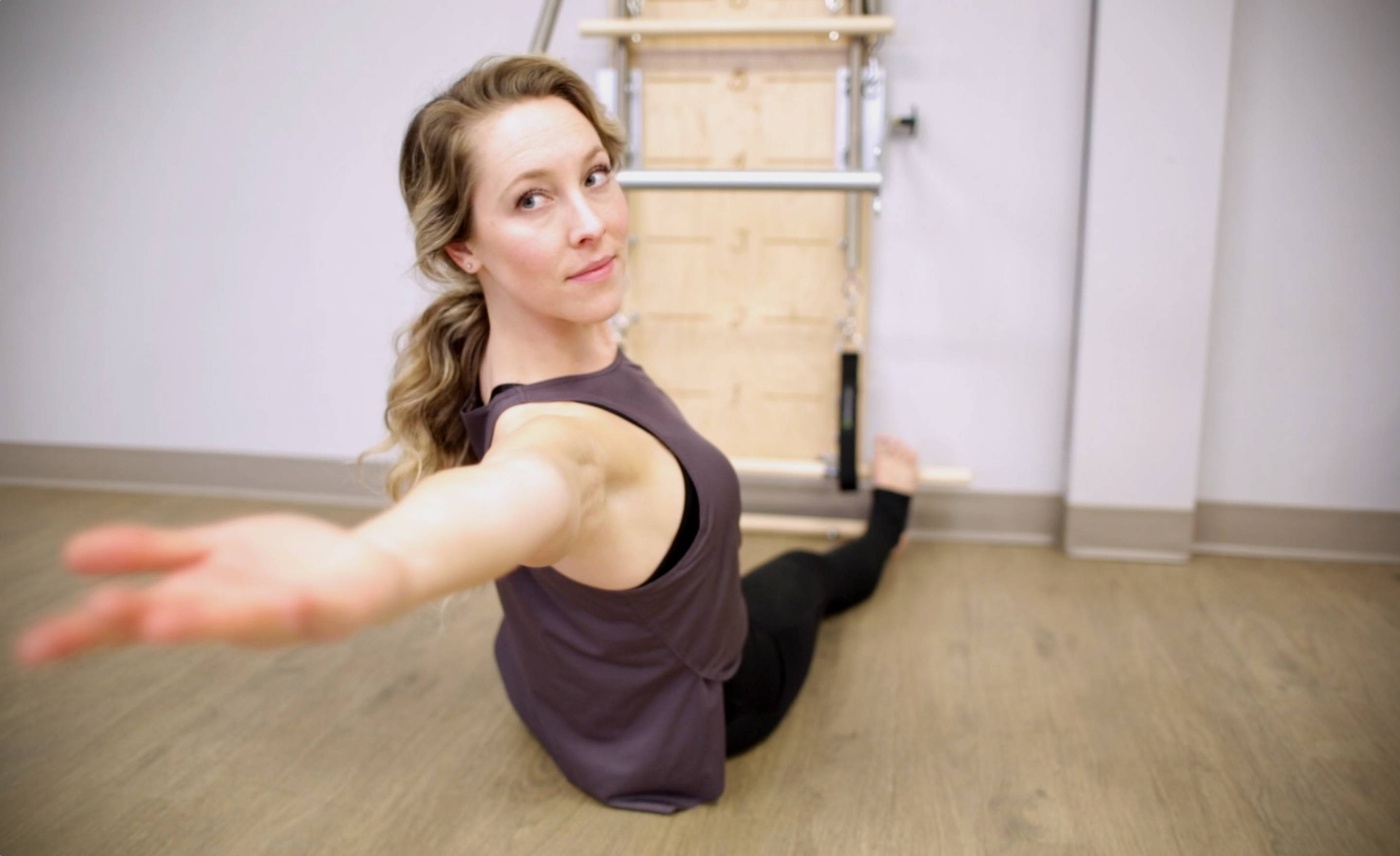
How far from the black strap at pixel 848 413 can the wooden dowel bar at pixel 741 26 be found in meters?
0.73

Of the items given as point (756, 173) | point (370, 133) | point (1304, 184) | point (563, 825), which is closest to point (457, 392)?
point (563, 825)

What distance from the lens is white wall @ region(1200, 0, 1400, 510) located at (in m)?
2.28

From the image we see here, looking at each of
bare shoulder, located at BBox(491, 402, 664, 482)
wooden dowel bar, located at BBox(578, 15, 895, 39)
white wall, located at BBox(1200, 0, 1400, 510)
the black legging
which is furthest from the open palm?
white wall, located at BBox(1200, 0, 1400, 510)

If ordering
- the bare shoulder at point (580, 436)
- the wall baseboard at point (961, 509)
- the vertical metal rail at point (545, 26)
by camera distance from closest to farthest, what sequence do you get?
1. the bare shoulder at point (580, 436)
2. the vertical metal rail at point (545, 26)
3. the wall baseboard at point (961, 509)

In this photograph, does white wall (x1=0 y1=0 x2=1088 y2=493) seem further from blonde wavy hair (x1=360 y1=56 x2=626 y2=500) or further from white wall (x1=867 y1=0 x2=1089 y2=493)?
blonde wavy hair (x1=360 y1=56 x2=626 y2=500)

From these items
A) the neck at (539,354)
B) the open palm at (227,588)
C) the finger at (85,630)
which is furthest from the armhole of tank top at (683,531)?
the finger at (85,630)

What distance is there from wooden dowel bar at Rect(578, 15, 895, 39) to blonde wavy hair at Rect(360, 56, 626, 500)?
1.03 m

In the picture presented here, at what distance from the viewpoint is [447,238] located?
1225 millimetres

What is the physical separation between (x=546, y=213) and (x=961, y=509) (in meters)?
1.76

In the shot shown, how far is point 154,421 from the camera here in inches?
119

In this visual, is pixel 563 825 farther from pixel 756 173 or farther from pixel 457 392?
pixel 756 173

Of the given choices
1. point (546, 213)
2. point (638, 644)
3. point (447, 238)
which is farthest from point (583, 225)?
point (638, 644)

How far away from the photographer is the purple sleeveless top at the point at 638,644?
1.33 m

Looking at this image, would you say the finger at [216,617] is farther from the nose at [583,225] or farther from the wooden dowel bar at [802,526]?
the wooden dowel bar at [802,526]
